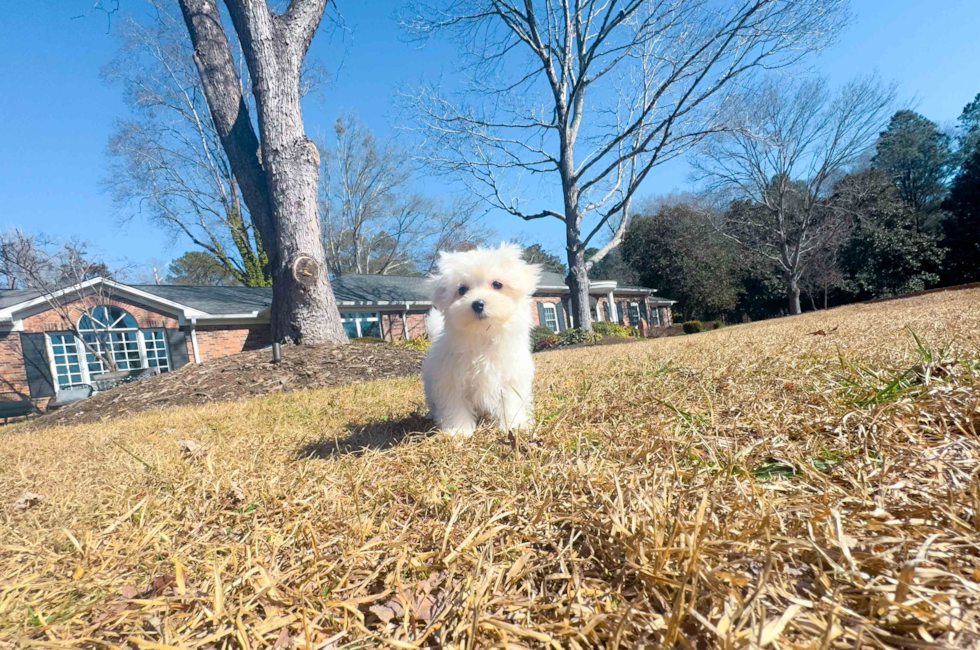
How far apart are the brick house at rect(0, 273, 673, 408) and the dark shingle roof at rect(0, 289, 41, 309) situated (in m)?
0.03

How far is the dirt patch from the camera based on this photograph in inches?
229

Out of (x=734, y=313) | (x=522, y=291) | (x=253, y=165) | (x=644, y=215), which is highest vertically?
(x=644, y=215)

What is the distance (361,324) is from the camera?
2080cm

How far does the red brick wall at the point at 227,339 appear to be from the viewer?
17234 mm

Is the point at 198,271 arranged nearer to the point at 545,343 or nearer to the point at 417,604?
the point at 545,343

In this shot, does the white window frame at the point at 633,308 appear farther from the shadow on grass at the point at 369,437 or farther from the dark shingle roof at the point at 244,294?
the shadow on grass at the point at 369,437

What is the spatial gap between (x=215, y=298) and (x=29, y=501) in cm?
2003

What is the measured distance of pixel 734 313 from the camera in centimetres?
3150

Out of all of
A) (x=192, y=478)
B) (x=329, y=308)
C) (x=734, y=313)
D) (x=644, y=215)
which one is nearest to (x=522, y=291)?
(x=192, y=478)

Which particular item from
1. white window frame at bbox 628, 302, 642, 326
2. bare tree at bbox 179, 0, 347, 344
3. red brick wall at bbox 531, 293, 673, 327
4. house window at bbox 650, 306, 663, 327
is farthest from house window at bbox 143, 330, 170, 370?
house window at bbox 650, 306, 663, 327

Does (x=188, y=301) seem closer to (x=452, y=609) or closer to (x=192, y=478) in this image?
(x=192, y=478)

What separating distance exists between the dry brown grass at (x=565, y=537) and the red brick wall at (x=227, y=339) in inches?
684

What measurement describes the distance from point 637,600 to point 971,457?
0.92 meters

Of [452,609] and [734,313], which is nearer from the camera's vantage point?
[452,609]
